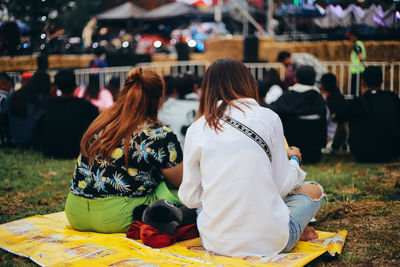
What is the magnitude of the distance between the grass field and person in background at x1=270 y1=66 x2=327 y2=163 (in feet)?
1.03

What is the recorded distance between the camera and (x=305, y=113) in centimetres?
638

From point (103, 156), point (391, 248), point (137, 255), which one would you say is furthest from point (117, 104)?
point (391, 248)

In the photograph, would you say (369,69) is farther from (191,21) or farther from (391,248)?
(191,21)

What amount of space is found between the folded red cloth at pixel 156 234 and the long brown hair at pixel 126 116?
494mm

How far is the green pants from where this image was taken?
3580 millimetres

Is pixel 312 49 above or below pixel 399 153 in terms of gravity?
above

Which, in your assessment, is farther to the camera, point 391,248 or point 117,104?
point 117,104

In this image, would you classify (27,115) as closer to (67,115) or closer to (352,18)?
(67,115)

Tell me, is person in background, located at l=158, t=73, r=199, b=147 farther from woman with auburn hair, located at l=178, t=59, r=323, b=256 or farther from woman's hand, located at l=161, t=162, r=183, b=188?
woman with auburn hair, located at l=178, t=59, r=323, b=256

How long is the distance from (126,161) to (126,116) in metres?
0.33

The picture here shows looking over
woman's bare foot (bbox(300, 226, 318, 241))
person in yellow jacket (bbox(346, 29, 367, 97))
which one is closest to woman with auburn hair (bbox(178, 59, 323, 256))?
woman's bare foot (bbox(300, 226, 318, 241))

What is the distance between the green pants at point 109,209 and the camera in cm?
358

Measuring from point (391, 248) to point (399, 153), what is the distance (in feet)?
11.4

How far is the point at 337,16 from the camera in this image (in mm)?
11844
